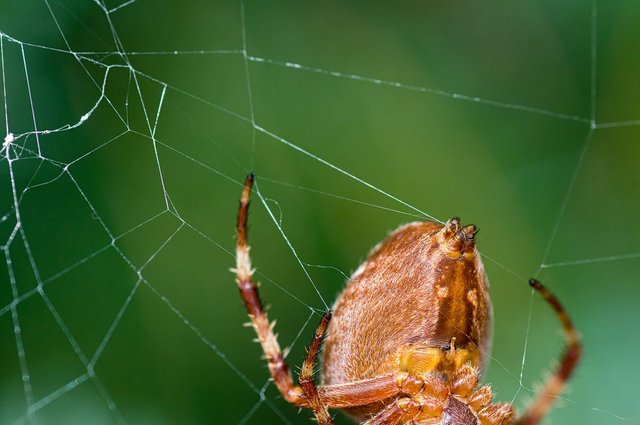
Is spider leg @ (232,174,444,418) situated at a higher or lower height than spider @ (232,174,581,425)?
lower

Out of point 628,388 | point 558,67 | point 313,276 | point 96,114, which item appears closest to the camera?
point 96,114

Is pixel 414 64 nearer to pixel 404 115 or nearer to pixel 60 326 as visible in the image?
pixel 404 115

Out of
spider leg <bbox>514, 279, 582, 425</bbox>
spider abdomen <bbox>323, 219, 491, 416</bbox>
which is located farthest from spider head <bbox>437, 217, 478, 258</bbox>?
spider leg <bbox>514, 279, 582, 425</bbox>

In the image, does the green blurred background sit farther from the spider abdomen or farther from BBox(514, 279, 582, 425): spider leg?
BBox(514, 279, 582, 425): spider leg

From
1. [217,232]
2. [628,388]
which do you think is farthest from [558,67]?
[217,232]

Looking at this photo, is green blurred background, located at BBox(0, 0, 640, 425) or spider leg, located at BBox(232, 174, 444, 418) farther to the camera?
green blurred background, located at BBox(0, 0, 640, 425)

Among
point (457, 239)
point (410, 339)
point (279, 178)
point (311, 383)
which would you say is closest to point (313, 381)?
point (311, 383)

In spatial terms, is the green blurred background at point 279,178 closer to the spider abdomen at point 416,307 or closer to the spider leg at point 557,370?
the spider abdomen at point 416,307
